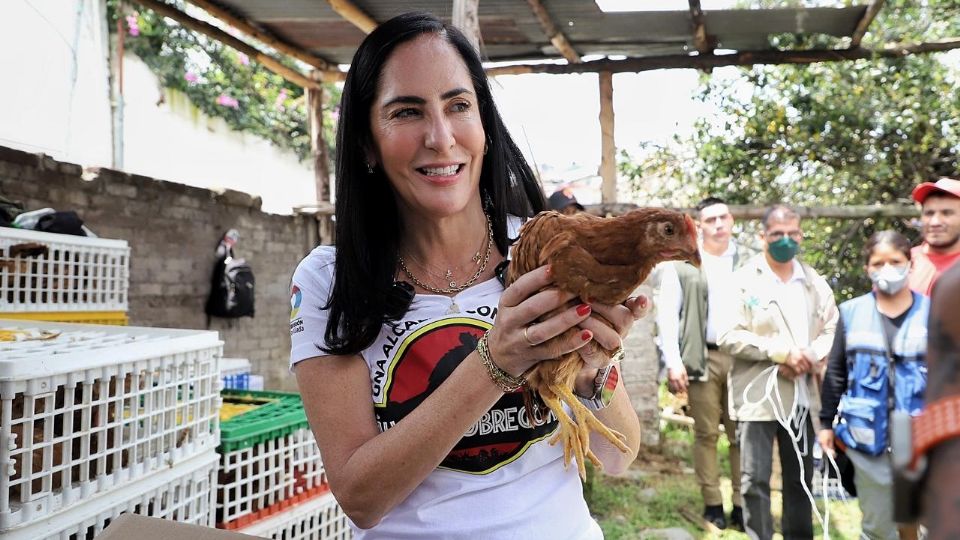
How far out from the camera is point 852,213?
6164 millimetres

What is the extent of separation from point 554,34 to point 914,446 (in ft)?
18.4

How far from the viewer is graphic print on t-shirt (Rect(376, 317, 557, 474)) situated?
1202mm

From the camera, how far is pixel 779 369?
3826 mm

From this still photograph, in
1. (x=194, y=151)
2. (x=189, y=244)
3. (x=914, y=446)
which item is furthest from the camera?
(x=194, y=151)

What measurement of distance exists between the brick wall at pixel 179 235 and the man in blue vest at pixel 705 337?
4418 millimetres

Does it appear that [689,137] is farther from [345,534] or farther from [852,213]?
[345,534]

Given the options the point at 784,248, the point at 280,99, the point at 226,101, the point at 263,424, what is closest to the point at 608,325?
the point at 263,424

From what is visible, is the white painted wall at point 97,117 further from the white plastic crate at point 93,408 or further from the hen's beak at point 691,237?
the hen's beak at point 691,237

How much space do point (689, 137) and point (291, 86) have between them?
317 inches

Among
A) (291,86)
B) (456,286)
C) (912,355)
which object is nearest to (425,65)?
(456,286)

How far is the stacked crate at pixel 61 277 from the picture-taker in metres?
2.33

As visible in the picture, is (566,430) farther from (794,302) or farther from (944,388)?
(794,302)

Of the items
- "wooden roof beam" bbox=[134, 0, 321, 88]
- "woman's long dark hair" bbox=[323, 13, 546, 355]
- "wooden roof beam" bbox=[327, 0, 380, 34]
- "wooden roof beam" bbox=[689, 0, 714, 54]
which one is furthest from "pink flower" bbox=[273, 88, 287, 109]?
"woman's long dark hair" bbox=[323, 13, 546, 355]

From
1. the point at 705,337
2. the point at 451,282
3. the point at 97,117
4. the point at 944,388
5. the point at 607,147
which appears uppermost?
the point at 97,117
